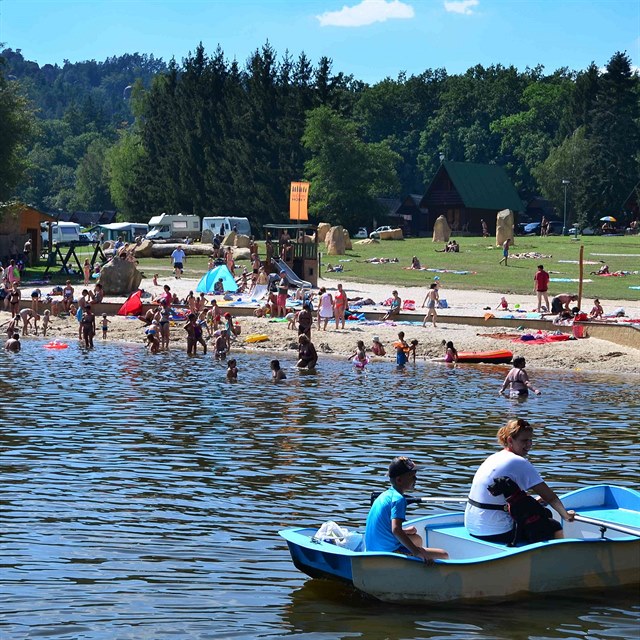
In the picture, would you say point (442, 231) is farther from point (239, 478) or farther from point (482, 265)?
point (239, 478)

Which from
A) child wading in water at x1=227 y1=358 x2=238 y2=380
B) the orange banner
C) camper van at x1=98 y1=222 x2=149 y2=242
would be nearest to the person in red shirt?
child wading in water at x1=227 y1=358 x2=238 y2=380

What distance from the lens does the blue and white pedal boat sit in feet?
38.8

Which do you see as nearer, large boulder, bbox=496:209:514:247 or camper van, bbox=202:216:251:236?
large boulder, bbox=496:209:514:247

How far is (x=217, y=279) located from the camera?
49375mm

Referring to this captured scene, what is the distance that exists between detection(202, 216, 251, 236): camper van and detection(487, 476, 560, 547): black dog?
73.4 meters

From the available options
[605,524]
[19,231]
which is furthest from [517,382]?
[19,231]

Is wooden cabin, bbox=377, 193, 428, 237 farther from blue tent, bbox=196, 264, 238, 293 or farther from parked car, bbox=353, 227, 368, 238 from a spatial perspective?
blue tent, bbox=196, 264, 238, 293

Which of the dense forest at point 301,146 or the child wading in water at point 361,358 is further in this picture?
the dense forest at point 301,146

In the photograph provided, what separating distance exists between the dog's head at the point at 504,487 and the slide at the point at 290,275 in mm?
36331

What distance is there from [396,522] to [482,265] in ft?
154

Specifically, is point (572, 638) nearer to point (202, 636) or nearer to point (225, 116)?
point (202, 636)

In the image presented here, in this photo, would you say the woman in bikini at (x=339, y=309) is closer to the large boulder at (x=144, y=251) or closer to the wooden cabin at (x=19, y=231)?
the wooden cabin at (x=19, y=231)

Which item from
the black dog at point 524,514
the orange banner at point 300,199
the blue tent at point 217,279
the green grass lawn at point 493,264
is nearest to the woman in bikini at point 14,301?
the blue tent at point 217,279

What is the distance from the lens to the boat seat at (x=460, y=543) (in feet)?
40.0
